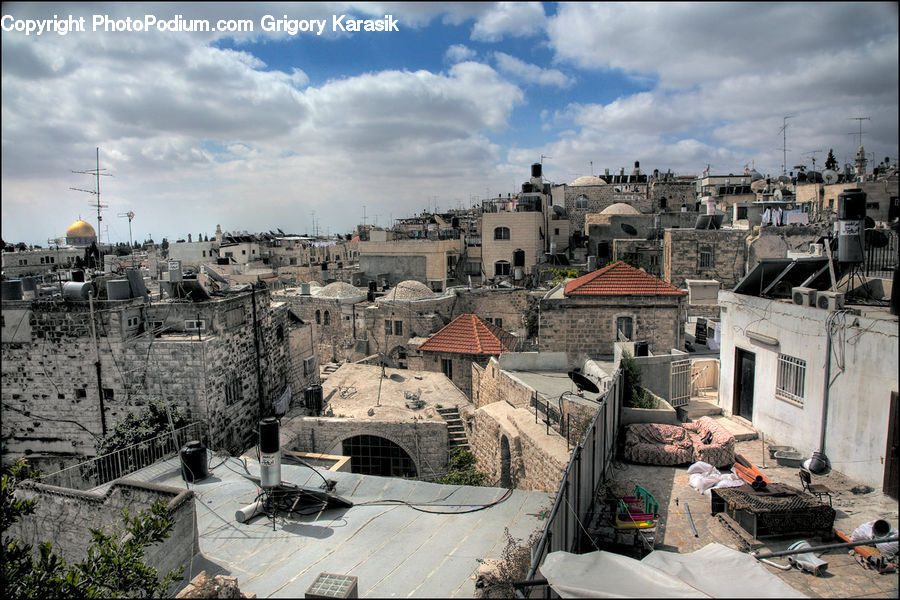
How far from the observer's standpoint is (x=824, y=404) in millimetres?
8336

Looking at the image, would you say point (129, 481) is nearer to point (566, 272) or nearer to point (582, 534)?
point (582, 534)

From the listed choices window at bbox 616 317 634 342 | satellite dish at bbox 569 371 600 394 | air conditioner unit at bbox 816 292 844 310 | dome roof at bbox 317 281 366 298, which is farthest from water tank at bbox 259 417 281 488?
dome roof at bbox 317 281 366 298

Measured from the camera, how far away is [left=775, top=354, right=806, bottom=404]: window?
29.5 ft

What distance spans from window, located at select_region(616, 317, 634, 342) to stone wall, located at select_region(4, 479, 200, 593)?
1229cm

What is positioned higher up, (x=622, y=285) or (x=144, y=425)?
(x=622, y=285)

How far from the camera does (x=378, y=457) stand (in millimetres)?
15336

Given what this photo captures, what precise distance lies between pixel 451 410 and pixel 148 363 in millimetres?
8147

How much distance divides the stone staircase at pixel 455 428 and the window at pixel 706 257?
15650mm

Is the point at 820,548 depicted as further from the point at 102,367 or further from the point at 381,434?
the point at 102,367

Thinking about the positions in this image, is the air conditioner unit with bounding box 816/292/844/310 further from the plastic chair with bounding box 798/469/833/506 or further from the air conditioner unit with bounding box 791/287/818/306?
the plastic chair with bounding box 798/469/833/506

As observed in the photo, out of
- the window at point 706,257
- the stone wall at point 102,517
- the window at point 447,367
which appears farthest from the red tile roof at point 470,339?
the stone wall at point 102,517

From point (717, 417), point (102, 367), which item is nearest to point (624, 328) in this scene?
point (717, 417)

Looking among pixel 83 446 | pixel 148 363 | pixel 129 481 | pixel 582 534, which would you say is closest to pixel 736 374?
pixel 582 534

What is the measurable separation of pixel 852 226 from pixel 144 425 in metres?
14.5
